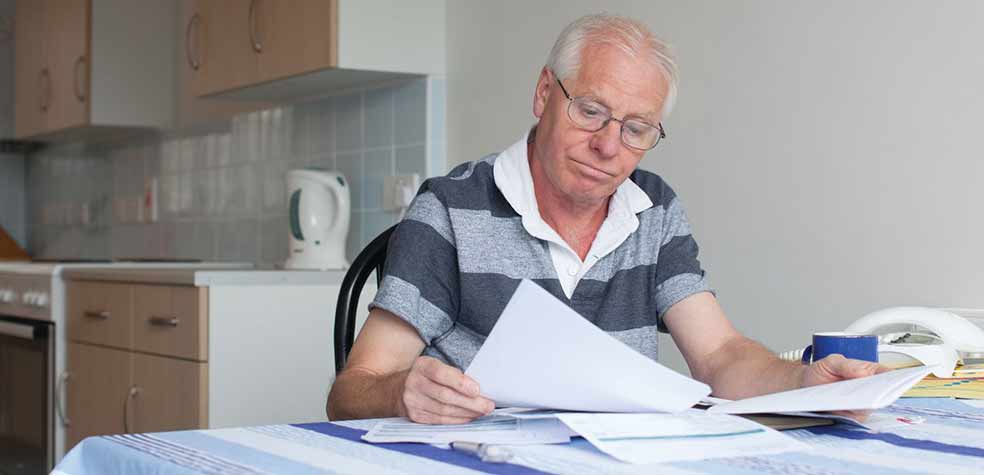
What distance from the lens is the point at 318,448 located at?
0.96 metres

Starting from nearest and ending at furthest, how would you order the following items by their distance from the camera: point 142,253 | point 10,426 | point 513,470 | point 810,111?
1. point 513,470
2. point 810,111
3. point 10,426
4. point 142,253

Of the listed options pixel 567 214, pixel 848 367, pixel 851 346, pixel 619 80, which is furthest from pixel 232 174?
pixel 848 367

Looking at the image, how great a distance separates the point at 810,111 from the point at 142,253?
2.92 meters

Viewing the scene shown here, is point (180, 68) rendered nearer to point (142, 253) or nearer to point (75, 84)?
point (75, 84)

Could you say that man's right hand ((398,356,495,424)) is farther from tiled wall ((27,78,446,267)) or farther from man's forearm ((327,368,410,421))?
tiled wall ((27,78,446,267))

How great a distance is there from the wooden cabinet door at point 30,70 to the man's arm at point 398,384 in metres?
3.30

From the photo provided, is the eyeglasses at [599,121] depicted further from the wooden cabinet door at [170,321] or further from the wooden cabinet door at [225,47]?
the wooden cabinet door at [225,47]

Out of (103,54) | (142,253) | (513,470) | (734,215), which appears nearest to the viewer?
(513,470)

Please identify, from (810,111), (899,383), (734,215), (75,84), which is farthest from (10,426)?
(899,383)

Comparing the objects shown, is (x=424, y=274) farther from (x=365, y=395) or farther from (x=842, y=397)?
(x=842, y=397)

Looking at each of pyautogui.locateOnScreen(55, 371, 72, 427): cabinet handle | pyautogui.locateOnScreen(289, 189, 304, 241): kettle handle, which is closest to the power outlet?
pyautogui.locateOnScreen(289, 189, 304, 241): kettle handle

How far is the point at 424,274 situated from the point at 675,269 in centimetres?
35

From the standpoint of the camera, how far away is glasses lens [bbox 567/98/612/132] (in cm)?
151

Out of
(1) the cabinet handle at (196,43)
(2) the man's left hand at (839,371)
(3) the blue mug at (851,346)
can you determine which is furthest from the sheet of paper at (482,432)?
(1) the cabinet handle at (196,43)
